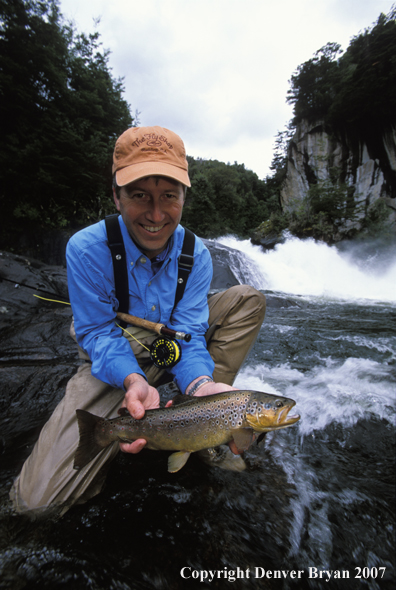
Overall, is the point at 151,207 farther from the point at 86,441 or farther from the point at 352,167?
the point at 352,167

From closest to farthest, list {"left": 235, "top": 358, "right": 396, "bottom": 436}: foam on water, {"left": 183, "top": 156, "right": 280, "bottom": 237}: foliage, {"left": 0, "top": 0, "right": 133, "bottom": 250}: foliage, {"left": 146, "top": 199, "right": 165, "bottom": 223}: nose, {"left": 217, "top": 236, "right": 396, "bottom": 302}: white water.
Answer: {"left": 146, "top": 199, "right": 165, "bottom": 223}: nose
{"left": 235, "top": 358, "right": 396, "bottom": 436}: foam on water
{"left": 0, "top": 0, "right": 133, "bottom": 250}: foliage
{"left": 217, "top": 236, "right": 396, "bottom": 302}: white water
{"left": 183, "top": 156, "right": 280, "bottom": 237}: foliage

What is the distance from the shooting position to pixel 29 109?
14.9 meters

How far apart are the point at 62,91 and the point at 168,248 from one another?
61.4 feet

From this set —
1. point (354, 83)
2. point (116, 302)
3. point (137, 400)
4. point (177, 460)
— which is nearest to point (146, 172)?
point (116, 302)

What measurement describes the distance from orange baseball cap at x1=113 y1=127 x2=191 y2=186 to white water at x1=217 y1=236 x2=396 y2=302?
1438 centimetres

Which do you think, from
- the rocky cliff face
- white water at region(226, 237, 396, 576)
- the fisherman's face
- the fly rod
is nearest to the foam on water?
white water at region(226, 237, 396, 576)

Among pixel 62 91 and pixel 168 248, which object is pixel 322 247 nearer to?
pixel 62 91

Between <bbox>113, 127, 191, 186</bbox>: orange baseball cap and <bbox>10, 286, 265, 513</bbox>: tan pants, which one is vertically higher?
<bbox>113, 127, 191, 186</bbox>: orange baseball cap

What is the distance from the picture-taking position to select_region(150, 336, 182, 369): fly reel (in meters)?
2.59

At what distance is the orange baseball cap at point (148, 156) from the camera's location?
7.22ft

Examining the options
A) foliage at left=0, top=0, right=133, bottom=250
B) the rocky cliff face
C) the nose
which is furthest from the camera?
the rocky cliff face

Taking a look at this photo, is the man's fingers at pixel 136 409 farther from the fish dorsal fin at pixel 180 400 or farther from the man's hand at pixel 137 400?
the fish dorsal fin at pixel 180 400

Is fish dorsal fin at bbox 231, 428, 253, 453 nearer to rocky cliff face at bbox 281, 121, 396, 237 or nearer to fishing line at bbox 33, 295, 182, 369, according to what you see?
fishing line at bbox 33, 295, 182, 369

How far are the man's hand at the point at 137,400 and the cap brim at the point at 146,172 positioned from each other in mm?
1530
